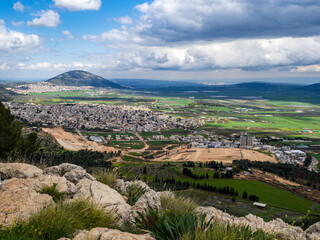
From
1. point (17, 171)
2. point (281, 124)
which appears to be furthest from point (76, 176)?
point (281, 124)

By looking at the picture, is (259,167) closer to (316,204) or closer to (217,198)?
(316,204)

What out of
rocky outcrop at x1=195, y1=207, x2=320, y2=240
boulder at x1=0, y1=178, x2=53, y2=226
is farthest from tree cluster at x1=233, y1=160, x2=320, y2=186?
boulder at x1=0, y1=178, x2=53, y2=226

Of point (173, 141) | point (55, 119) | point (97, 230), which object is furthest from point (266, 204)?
point (55, 119)

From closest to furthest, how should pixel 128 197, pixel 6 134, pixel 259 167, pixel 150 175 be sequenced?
1. pixel 128 197
2. pixel 6 134
3. pixel 150 175
4. pixel 259 167

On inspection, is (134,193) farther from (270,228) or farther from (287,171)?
(287,171)

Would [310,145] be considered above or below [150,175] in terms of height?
below

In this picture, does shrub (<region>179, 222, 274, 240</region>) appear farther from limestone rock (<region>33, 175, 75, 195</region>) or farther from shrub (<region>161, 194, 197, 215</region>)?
limestone rock (<region>33, 175, 75, 195</region>)

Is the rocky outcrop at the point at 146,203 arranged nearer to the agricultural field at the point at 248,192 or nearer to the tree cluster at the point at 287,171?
the agricultural field at the point at 248,192
